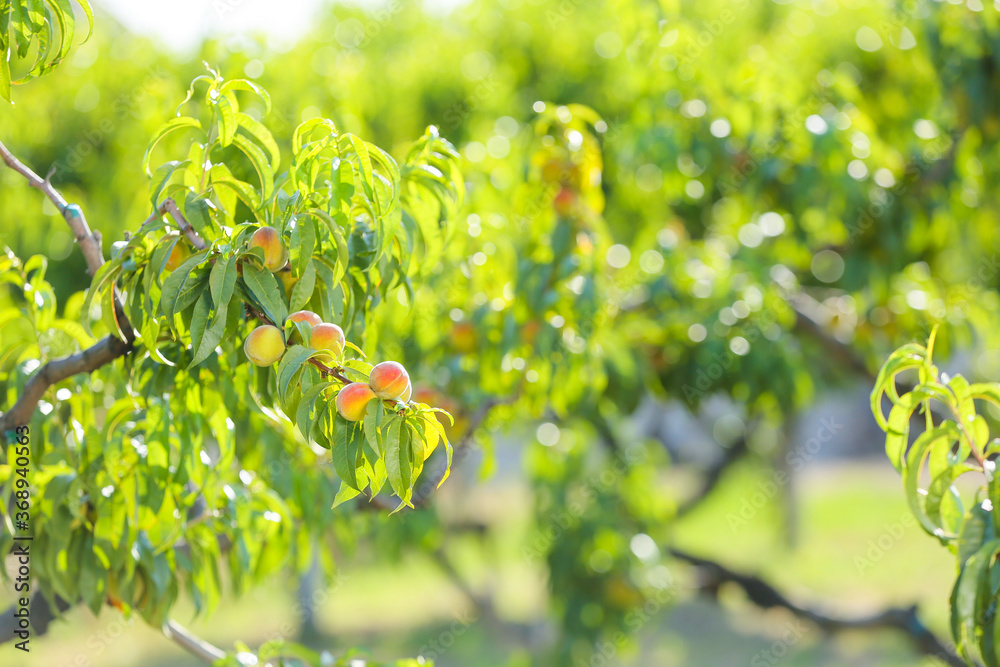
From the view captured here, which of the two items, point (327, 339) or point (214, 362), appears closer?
point (327, 339)

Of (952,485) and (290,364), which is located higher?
(290,364)

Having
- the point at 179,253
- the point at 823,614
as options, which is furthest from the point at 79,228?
the point at 823,614

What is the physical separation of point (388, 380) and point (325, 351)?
10 centimetres

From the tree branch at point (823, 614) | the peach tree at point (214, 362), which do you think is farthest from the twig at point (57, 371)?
the tree branch at point (823, 614)

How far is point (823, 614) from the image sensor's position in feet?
10.6

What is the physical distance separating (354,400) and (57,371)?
0.60 meters

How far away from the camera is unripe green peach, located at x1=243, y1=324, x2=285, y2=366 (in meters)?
0.95

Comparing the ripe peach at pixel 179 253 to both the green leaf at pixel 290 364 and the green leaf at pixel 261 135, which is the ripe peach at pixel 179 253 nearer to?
the green leaf at pixel 261 135

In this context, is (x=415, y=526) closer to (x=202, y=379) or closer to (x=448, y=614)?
(x=202, y=379)

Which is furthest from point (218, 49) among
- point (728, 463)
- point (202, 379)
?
point (728, 463)
